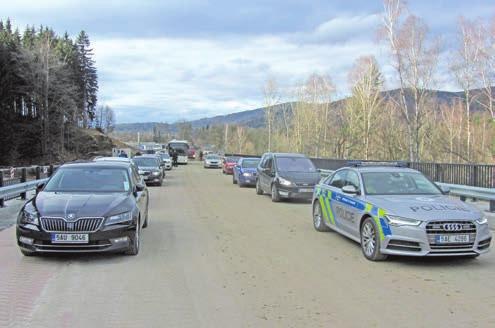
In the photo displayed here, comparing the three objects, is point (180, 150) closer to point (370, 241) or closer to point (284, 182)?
point (284, 182)

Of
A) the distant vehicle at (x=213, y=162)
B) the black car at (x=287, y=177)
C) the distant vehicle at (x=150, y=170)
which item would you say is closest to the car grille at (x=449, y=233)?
the black car at (x=287, y=177)

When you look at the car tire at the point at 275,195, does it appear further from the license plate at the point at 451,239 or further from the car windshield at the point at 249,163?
the license plate at the point at 451,239

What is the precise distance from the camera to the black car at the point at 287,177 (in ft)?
57.3

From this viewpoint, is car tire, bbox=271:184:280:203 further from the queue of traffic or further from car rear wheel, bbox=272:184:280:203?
the queue of traffic

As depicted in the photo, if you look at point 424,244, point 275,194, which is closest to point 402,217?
point 424,244

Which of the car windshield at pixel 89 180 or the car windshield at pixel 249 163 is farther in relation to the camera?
the car windshield at pixel 249 163

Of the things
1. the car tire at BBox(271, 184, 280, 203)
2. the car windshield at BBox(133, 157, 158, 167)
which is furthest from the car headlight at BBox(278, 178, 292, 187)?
the car windshield at BBox(133, 157, 158, 167)

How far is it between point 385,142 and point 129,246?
49.6 m

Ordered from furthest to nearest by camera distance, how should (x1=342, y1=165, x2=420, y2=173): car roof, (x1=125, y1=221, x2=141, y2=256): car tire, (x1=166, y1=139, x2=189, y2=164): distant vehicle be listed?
(x1=166, y1=139, x2=189, y2=164): distant vehicle, (x1=342, y1=165, x2=420, y2=173): car roof, (x1=125, y1=221, x2=141, y2=256): car tire

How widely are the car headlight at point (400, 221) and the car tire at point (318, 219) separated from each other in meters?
3.25

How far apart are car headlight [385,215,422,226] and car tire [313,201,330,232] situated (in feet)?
10.7

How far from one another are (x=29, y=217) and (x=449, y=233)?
20.0ft

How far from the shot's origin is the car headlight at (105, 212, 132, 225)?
773cm

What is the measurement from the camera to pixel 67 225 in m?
7.46
